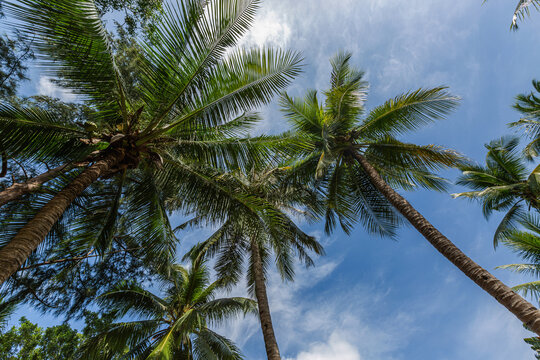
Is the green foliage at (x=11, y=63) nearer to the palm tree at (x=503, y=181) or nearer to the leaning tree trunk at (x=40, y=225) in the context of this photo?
the leaning tree trunk at (x=40, y=225)

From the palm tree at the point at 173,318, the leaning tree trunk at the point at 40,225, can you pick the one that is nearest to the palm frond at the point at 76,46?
the leaning tree trunk at the point at 40,225

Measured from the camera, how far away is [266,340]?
7.37 metres

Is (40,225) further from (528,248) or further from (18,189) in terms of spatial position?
(528,248)

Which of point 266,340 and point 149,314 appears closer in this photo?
point 266,340

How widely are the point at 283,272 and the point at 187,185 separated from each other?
5952 millimetres

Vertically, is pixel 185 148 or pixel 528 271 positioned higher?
pixel 185 148

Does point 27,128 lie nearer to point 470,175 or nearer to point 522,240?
point 522,240

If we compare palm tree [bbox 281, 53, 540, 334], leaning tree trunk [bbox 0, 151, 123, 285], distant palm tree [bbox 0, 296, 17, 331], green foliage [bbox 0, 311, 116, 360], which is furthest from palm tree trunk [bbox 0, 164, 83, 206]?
green foliage [bbox 0, 311, 116, 360]

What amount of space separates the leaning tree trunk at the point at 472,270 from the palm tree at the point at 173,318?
23.0 ft

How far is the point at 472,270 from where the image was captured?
5.23 metres

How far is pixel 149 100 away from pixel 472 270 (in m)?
6.85

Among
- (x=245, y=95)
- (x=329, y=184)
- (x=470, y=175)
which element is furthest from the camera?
(x=470, y=175)

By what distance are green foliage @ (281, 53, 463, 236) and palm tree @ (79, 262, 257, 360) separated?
5400 millimetres

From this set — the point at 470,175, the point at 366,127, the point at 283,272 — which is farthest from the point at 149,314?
the point at 470,175
